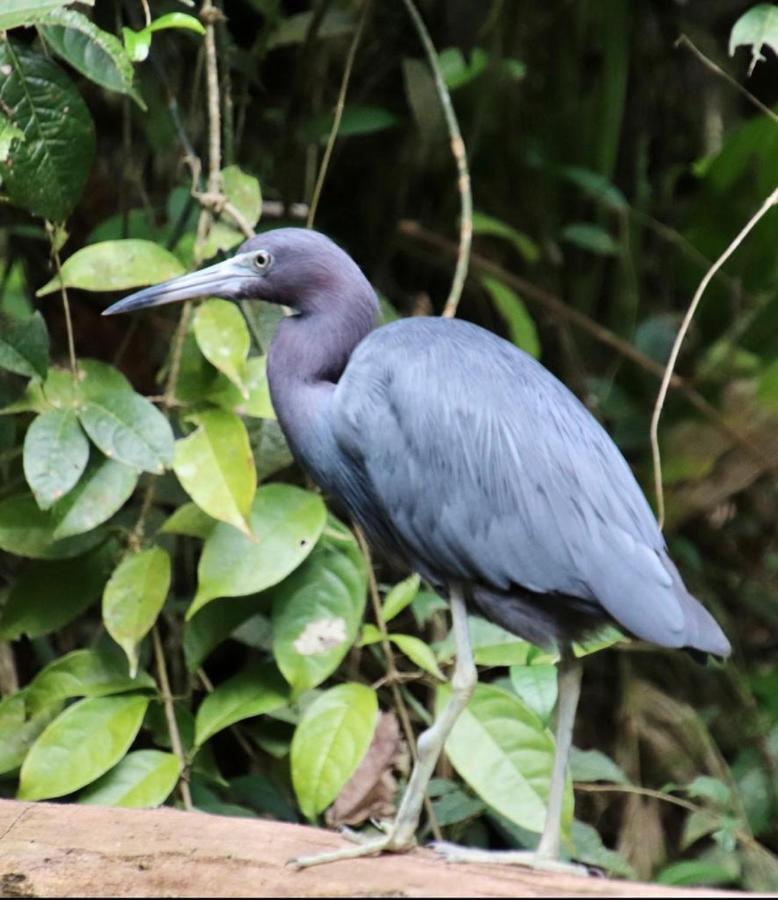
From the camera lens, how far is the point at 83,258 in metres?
2.59

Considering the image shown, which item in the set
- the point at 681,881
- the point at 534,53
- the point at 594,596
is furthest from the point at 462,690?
the point at 534,53

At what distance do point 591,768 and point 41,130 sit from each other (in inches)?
67.6

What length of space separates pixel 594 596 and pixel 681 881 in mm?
1175

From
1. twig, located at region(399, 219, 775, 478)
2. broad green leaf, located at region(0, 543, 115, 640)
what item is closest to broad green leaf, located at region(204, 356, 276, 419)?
broad green leaf, located at region(0, 543, 115, 640)

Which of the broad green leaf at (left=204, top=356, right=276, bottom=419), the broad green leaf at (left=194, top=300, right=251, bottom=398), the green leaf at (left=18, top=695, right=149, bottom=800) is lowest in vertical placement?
the green leaf at (left=18, top=695, right=149, bottom=800)

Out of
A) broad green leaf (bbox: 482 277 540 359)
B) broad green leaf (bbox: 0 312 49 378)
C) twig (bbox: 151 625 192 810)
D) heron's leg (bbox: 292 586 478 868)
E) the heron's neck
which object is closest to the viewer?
heron's leg (bbox: 292 586 478 868)

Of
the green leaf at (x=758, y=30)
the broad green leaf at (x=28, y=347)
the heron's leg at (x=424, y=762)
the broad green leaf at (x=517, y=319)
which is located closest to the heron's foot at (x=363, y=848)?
the heron's leg at (x=424, y=762)

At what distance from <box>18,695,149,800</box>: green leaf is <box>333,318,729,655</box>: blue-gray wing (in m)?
0.77

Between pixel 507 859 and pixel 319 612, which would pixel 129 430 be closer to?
pixel 319 612

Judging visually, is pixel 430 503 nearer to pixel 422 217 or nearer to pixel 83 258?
pixel 83 258

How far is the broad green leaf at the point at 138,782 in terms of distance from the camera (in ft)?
8.43

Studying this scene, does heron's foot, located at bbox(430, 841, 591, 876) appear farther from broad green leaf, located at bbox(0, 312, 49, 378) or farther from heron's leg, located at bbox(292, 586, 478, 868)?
broad green leaf, located at bbox(0, 312, 49, 378)

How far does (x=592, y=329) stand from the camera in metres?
3.84

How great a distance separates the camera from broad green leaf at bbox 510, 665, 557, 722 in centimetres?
246
